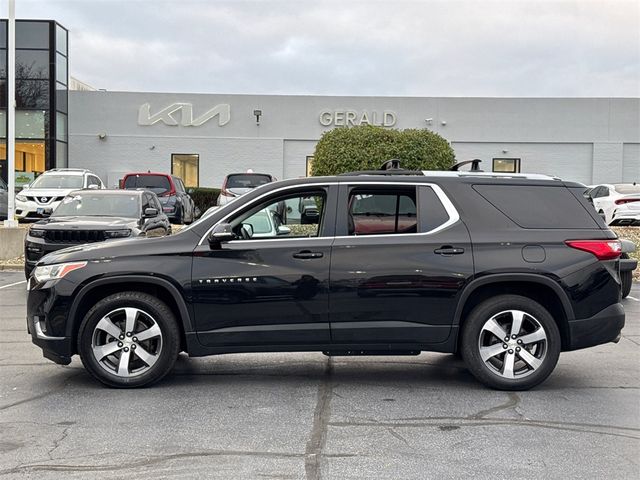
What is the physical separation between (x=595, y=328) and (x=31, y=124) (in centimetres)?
2676

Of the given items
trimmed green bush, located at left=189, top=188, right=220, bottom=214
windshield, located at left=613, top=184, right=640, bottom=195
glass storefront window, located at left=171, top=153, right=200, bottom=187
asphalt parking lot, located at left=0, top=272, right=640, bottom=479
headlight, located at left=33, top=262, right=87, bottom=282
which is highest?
glass storefront window, located at left=171, top=153, right=200, bottom=187

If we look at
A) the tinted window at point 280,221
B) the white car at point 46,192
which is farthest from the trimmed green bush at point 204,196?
the tinted window at point 280,221

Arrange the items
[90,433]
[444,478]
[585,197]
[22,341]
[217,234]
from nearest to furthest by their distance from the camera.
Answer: [444,478] < [90,433] < [217,234] < [585,197] < [22,341]

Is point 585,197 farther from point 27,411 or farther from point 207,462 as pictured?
point 27,411

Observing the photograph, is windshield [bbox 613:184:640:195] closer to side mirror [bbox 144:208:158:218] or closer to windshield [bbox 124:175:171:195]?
windshield [bbox 124:175:171:195]

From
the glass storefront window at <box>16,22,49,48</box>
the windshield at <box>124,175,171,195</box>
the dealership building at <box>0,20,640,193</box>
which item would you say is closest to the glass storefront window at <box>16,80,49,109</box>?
the dealership building at <box>0,20,640,193</box>

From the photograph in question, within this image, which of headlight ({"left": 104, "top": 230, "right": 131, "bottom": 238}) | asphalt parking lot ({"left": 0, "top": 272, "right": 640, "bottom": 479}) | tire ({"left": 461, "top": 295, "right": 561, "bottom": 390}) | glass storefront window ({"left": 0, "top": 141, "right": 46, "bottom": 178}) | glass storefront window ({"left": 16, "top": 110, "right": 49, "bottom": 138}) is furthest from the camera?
glass storefront window ({"left": 16, "top": 110, "right": 49, "bottom": 138})

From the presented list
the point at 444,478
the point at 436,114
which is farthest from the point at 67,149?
the point at 444,478

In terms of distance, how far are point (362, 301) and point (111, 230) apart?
19.4 ft

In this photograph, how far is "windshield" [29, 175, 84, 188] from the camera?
20062mm

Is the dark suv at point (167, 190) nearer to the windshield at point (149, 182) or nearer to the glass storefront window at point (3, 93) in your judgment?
the windshield at point (149, 182)

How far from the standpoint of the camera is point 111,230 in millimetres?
10477

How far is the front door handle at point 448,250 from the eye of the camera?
5766 mm

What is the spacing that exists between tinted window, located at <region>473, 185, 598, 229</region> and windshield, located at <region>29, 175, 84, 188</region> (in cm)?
1652
